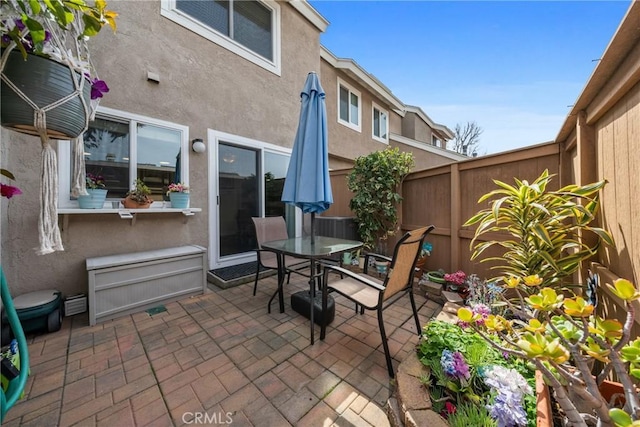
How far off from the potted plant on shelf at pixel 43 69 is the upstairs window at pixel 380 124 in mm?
9102

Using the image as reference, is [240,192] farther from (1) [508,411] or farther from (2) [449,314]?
(1) [508,411]

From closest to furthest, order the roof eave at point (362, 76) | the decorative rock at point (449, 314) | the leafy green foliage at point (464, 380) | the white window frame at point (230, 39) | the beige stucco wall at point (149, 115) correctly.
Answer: the leafy green foliage at point (464, 380) → the decorative rock at point (449, 314) → the beige stucco wall at point (149, 115) → the white window frame at point (230, 39) → the roof eave at point (362, 76)

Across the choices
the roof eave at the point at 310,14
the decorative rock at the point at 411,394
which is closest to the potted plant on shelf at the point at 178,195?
the decorative rock at the point at 411,394

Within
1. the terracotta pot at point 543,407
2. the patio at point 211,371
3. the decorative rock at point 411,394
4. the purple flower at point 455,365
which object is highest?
the terracotta pot at point 543,407

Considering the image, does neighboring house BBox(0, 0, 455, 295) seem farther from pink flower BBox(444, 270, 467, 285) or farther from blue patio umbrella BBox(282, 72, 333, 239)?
pink flower BBox(444, 270, 467, 285)

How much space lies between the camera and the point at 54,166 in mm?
1510

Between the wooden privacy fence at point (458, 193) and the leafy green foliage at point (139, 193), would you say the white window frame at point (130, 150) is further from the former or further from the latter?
the wooden privacy fence at point (458, 193)

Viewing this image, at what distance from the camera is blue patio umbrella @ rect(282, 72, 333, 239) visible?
2775mm

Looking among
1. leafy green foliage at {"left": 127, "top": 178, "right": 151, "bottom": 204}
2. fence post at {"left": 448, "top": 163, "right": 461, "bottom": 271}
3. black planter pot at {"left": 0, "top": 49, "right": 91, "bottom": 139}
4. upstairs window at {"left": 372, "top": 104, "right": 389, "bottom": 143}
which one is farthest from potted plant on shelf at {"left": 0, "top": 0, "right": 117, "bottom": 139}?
upstairs window at {"left": 372, "top": 104, "right": 389, "bottom": 143}

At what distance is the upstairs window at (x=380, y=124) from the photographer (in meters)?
9.64

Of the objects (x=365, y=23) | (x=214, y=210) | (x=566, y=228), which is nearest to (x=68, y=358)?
(x=214, y=210)

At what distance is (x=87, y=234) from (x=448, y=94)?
8.76 m

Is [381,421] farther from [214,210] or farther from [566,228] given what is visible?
[214,210]

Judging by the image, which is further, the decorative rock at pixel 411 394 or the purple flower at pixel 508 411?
the decorative rock at pixel 411 394
